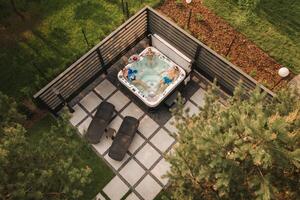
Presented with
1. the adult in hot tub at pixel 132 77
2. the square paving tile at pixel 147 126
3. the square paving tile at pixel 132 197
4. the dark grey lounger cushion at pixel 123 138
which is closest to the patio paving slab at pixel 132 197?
the square paving tile at pixel 132 197

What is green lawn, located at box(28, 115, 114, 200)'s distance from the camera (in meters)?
13.1

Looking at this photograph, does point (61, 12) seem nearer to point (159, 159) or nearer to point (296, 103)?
point (159, 159)

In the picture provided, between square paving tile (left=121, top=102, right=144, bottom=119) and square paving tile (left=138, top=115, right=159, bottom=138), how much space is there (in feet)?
1.01

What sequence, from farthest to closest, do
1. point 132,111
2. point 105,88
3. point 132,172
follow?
point 105,88, point 132,111, point 132,172

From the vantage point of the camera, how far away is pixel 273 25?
52.6 ft

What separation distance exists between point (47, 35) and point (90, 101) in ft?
14.1

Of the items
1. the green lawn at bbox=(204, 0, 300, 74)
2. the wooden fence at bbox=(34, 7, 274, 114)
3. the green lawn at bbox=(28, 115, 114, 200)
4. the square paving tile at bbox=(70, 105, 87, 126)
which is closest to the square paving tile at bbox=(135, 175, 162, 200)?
the green lawn at bbox=(28, 115, 114, 200)

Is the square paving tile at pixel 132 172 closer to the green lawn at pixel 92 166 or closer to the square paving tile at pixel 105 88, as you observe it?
the green lawn at pixel 92 166

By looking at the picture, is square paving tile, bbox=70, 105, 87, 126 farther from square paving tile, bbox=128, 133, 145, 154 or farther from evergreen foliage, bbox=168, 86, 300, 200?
evergreen foliage, bbox=168, 86, 300, 200

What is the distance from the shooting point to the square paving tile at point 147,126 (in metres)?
14.2

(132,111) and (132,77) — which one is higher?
(132,77)

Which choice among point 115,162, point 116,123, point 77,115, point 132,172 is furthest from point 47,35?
point 132,172

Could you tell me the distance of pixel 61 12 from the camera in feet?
55.2

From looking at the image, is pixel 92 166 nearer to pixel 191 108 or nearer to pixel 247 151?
pixel 191 108
